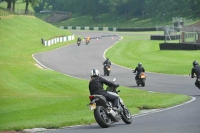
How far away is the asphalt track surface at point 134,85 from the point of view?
15438 millimetres

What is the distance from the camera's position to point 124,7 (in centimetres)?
16150

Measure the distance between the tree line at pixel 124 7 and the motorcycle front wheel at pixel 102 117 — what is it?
361 feet

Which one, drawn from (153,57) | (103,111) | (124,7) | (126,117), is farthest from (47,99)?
(124,7)

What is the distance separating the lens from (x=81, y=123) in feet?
57.6

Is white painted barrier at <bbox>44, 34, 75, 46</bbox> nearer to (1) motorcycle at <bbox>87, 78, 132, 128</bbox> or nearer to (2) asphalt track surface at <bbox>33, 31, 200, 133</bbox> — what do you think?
(2) asphalt track surface at <bbox>33, 31, 200, 133</bbox>

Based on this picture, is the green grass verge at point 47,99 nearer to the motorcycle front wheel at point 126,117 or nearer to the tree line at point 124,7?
the motorcycle front wheel at point 126,117

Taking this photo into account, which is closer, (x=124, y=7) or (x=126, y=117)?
(x=126, y=117)

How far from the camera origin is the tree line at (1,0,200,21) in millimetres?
142125

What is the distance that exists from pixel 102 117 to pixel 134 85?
2200 cm

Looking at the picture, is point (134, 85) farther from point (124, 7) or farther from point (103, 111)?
point (124, 7)

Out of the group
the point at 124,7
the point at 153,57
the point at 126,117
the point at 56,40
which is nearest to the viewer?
the point at 126,117

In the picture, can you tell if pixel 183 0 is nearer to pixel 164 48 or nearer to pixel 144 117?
pixel 164 48

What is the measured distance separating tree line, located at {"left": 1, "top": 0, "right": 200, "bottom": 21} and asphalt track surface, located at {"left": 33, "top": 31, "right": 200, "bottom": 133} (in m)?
58.0

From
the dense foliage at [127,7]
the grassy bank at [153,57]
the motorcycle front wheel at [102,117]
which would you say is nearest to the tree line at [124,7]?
the dense foliage at [127,7]
